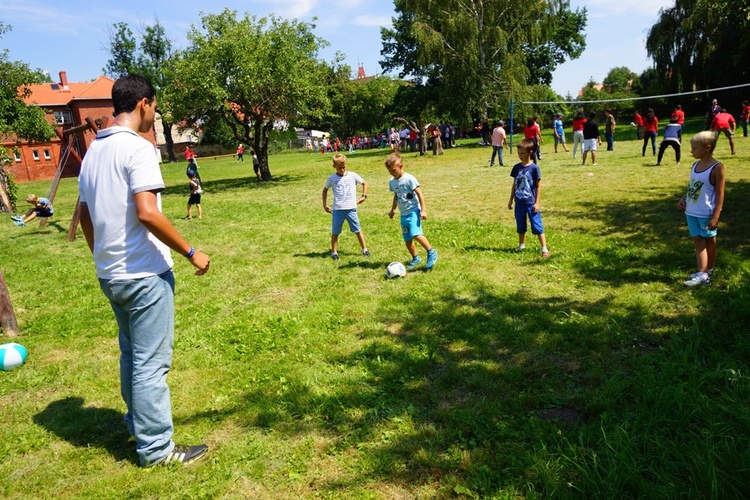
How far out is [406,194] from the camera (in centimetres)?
715

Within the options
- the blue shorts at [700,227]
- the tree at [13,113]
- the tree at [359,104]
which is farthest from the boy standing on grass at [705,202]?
the tree at [359,104]

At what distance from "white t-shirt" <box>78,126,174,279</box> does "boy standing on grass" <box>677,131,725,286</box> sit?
19.1 feet

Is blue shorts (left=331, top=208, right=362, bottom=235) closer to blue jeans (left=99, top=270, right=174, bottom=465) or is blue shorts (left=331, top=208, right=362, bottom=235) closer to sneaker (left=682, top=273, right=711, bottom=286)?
sneaker (left=682, top=273, right=711, bottom=286)

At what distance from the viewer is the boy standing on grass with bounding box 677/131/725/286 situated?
5664 mm

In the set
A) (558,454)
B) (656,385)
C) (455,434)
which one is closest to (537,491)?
(558,454)

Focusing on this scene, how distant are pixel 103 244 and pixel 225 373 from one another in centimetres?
206

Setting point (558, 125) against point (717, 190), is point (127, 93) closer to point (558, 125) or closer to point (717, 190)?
point (717, 190)

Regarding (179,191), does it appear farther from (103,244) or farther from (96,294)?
(103,244)

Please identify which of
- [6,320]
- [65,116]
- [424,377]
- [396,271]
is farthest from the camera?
[65,116]

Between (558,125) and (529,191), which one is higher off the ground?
(558,125)

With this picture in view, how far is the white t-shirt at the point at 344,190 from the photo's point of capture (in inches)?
321

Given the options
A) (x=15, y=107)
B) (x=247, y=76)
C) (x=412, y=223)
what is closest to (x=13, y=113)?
(x=15, y=107)

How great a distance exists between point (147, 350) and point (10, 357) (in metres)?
2.94

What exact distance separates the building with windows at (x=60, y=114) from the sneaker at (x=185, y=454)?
50.9 meters
